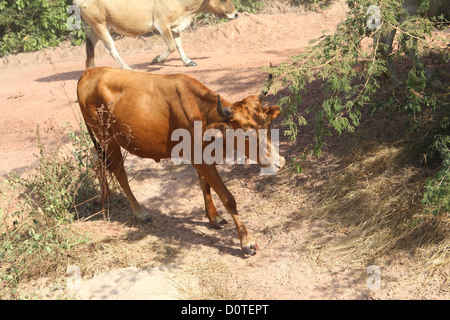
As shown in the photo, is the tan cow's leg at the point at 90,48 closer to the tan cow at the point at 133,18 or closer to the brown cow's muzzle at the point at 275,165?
the tan cow at the point at 133,18


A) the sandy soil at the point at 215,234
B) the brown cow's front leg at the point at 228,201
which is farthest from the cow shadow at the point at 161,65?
the brown cow's front leg at the point at 228,201

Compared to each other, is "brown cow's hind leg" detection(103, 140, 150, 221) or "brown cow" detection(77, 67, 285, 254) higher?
"brown cow" detection(77, 67, 285, 254)

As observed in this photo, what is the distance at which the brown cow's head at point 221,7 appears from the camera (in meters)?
12.0

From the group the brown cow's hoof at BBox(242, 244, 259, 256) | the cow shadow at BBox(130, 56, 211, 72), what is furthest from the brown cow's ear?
the cow shadow at BBox(130, 56, 211, 72)

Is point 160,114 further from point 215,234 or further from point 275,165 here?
point 215,234

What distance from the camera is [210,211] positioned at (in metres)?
6.13

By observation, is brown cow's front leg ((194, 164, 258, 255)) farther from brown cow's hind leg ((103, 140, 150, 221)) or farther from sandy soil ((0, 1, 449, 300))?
brown cow's hind leg ((103, 140, 150, 221))

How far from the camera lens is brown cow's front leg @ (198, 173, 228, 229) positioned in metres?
6.09

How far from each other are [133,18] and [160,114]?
6291 millimetres

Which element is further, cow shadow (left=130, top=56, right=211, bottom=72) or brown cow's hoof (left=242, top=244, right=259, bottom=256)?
cow shadow (left=130, top=56, right=211, bottom=72)

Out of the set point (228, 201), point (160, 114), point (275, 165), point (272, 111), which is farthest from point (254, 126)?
point (160, 114)

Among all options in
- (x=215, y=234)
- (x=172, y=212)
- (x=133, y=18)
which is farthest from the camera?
(x=133, y=18)

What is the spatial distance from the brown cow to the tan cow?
526 centimetres

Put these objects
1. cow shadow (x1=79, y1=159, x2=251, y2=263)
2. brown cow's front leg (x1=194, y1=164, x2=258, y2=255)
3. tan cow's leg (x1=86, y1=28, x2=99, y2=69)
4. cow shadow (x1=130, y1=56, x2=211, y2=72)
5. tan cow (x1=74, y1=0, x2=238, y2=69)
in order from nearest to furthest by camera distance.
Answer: brown cow's front leg (x1=194, y1=164, x2=258, y2=255), cow shadow (x1=79, y1=159, x2=251, y2=263), tan cow (x1=74, y1=0, x2=238, y2=69), tan cow's leg (x1=86, y1=28, x2=99, y2=69), cow shadow (x1=130, y1=56, x2=211, y2=72)
